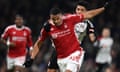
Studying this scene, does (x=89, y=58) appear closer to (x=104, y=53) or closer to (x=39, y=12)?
(x=104, y=53)

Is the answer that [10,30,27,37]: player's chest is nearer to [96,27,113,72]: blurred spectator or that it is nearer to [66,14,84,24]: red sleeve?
[96,27,113,72]: blurred spectator

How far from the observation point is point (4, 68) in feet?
65.6

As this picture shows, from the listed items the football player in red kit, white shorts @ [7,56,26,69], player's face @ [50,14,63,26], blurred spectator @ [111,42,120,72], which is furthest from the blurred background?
player's face @ [50,14,63,26]

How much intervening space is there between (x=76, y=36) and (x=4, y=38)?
4.38 meters

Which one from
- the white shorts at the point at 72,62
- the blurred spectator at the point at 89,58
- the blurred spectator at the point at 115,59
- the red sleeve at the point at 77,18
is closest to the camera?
the red sleeve at the point at 77,18

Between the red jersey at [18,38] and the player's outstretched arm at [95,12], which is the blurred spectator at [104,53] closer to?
the red jersey at [18,38]

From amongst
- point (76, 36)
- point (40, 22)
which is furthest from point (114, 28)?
point (76, 36)

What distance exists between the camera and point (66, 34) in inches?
451

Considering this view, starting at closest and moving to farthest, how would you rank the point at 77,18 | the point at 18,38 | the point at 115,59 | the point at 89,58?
the point at 77,18 < the point at 18,38 < the point at 115,59 < the point at 89,58

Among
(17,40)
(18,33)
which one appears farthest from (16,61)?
(18,33)

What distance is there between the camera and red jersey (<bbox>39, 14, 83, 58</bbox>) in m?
11.4

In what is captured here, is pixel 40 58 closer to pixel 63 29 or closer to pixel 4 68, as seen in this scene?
pixel 4 68

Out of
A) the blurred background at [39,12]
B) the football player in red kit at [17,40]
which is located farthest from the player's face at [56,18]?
the blurred background at [39,12]

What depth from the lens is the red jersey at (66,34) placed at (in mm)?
11414
